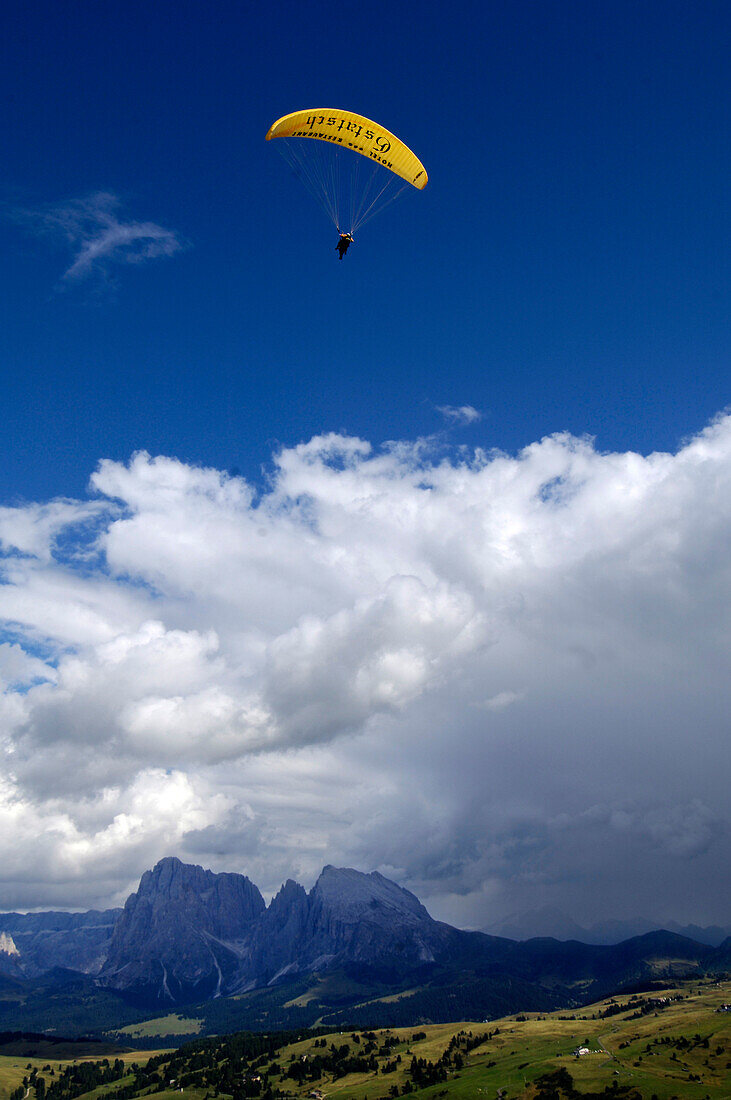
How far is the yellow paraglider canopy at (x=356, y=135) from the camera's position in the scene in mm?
96981

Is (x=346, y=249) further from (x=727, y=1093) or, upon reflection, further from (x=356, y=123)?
(x=727, y=1093)

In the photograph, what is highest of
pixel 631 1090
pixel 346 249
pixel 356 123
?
pixel 356 123

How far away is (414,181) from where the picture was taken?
4158 inches

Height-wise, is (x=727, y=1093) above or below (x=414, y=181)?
below

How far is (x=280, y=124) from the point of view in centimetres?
9362

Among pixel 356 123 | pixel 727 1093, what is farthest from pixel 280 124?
pixel 727 1093

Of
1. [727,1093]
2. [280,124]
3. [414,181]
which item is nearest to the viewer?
[280,124]

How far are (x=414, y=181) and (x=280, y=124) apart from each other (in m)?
22.6

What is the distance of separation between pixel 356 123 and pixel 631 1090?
25233 centimetres

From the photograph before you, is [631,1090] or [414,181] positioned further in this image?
[631,1090]

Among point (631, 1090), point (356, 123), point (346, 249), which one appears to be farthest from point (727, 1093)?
point (356, 123)

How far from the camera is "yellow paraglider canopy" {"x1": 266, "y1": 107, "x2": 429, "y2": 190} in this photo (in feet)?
318

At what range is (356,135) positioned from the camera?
10125 centimetres

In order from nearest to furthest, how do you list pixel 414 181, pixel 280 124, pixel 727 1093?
1. pixel 280 124
2. pixel 414 181
3. pixel 727 1093
